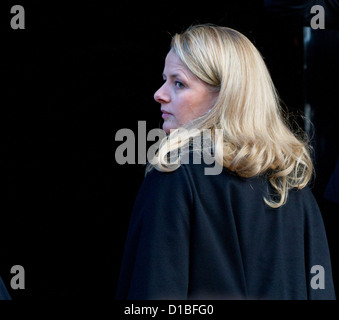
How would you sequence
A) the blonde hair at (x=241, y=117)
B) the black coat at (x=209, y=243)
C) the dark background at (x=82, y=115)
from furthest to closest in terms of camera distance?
the dark background at (x=82, y=115) < the blonde hair at (x=241, y=117) < the black coat at (x=209, y=243)

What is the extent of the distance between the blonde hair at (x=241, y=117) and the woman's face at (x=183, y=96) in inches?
1.0

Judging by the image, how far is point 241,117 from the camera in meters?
1.89

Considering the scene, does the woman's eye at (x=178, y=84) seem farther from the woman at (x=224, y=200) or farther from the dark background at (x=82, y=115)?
the dark background at (x=82, y=115)

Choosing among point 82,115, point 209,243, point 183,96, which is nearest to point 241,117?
point 183,96

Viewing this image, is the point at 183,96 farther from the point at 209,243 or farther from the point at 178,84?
the point at 209,243

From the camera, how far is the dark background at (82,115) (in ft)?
11.0

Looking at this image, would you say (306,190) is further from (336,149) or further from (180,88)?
(336,149)

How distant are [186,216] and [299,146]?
470 millimetres

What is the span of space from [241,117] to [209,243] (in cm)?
41

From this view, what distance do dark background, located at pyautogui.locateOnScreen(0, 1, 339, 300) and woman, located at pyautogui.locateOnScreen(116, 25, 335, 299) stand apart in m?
1.39

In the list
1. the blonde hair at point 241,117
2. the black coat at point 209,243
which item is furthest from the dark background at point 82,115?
the black coat at point 209,243

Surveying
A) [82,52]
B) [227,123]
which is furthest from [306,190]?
[82,52]

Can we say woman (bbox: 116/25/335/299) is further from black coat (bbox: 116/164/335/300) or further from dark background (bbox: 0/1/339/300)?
dark background (bbox: 0/1/339/300)

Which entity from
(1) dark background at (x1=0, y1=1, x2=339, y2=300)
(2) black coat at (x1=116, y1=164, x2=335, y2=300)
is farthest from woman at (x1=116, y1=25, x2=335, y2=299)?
(1) dark background at (x1=0, y1=1, x2=339, y2=300)
